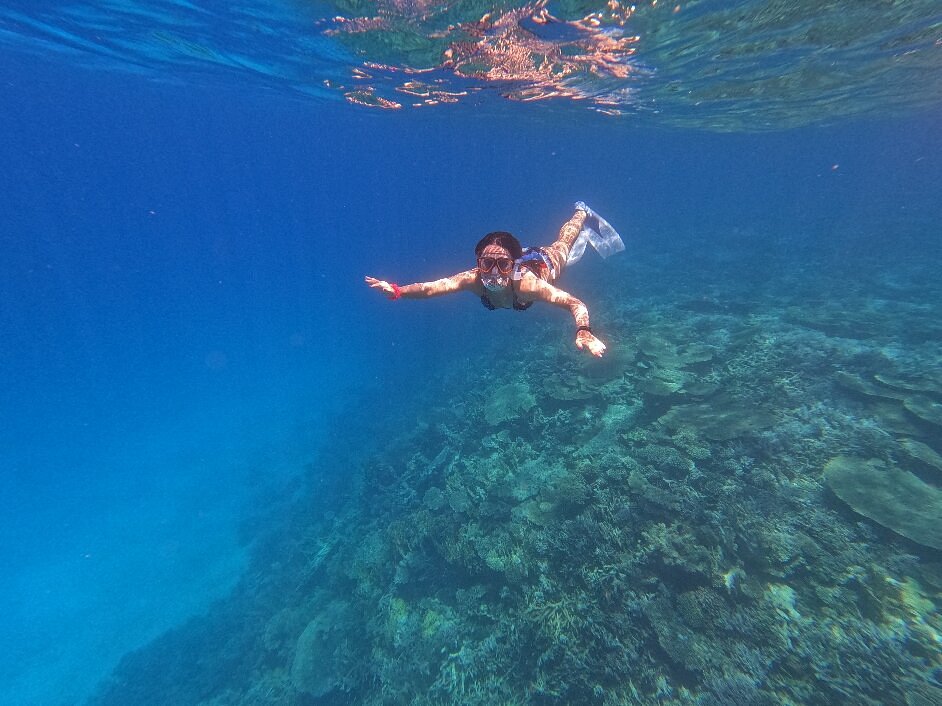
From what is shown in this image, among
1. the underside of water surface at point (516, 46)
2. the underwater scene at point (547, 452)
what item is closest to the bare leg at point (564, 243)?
the underwater scene at point (547, 452)

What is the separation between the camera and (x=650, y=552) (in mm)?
6836

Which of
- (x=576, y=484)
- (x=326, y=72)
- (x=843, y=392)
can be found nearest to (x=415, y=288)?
(x=576, y=484)

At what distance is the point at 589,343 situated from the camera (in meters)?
3.78

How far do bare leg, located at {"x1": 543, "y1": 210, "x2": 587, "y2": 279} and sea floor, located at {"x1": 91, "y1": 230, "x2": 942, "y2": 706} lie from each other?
481 cm

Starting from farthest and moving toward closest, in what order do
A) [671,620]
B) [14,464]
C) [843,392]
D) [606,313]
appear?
[14,464], [606,313], [843,392], [671,620]

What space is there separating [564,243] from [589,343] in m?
4.68

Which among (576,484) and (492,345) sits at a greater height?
(576,484)

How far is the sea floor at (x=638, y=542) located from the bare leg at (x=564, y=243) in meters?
4.81

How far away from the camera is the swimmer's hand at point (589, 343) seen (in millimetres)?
3654

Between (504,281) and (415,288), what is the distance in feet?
4.54

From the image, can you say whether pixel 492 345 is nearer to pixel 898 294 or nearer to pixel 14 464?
pixel 898 294

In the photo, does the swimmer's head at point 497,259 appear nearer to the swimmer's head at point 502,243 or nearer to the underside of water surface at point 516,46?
the swimmer's head at point 502,243

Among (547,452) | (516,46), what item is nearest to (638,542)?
(547,452)

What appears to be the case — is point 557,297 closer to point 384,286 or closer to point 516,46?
point 384,286
